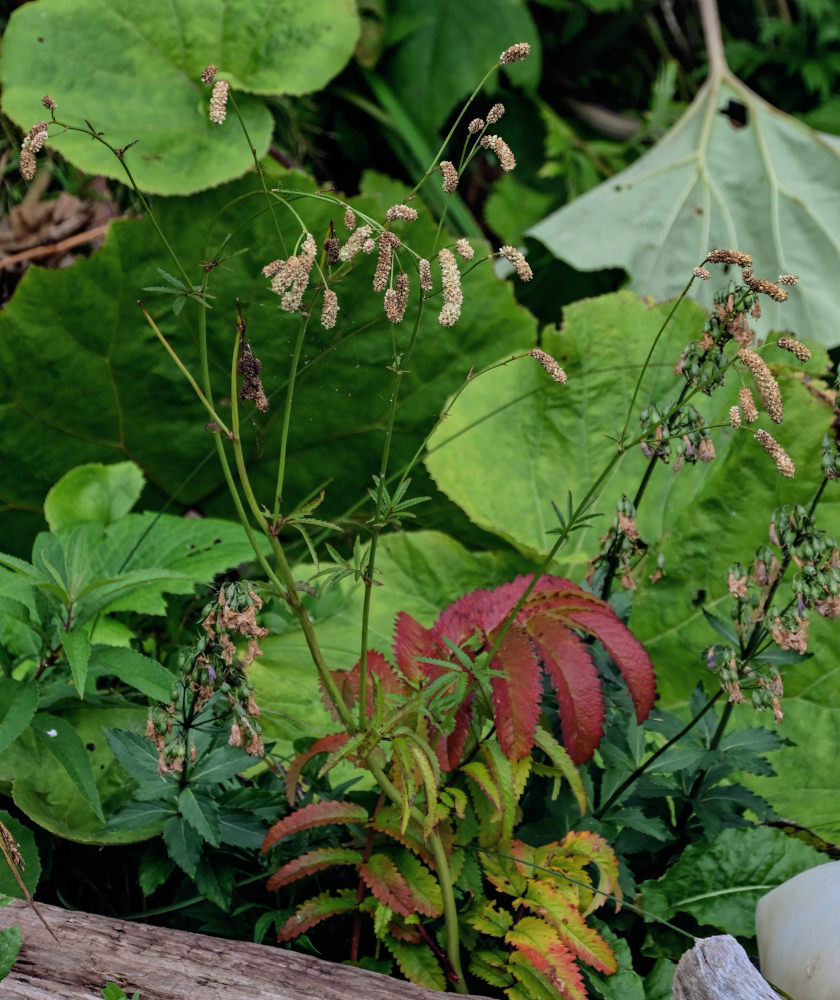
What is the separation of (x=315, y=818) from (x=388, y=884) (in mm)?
88

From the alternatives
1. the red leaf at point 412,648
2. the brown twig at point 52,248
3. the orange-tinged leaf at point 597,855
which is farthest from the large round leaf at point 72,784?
the brown twig at point 52,248

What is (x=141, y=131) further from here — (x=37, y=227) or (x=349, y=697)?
(x=349, y=697)

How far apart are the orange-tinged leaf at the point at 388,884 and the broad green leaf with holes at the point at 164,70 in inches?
48.3

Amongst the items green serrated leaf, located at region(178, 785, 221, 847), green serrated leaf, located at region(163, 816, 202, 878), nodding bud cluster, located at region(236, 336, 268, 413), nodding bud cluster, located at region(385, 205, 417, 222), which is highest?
nodding bud cluster, located at region(385, 205, 417, 222)

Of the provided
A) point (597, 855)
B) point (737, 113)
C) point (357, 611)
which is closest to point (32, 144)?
point (597, 855)

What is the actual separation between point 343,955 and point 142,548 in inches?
22.8

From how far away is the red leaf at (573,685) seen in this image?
3.07 feet

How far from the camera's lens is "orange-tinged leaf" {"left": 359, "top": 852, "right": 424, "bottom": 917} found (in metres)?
0.91

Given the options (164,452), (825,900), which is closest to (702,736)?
(825,900)

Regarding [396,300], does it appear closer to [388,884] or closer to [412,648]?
[412,648]

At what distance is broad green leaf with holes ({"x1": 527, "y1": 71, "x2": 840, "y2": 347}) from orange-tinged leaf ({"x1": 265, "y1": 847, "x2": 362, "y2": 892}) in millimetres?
1630

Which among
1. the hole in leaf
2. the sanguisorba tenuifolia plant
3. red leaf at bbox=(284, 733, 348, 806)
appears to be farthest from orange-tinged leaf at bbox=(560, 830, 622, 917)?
the hole in leaf

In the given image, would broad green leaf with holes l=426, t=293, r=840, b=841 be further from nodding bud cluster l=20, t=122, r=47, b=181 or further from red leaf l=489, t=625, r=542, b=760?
nodding bud cluster l=20, t=122, r=47, b=181

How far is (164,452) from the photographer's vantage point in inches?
72.2
